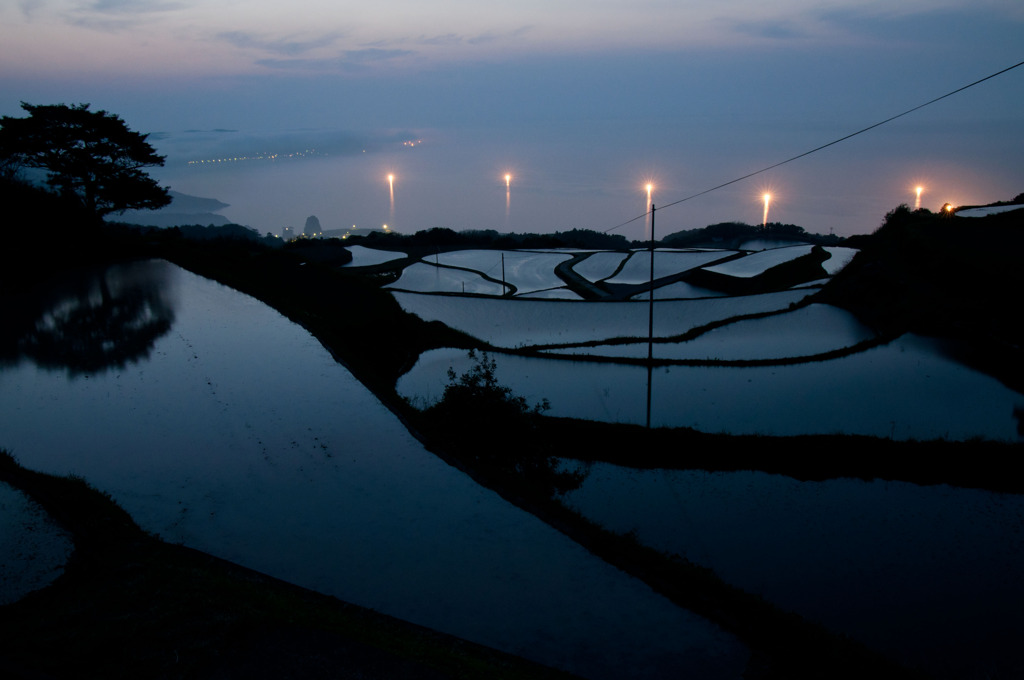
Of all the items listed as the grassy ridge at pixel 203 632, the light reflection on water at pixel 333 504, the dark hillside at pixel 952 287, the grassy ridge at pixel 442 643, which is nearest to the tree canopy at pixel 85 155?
the light reflection on water at pixel 333 504

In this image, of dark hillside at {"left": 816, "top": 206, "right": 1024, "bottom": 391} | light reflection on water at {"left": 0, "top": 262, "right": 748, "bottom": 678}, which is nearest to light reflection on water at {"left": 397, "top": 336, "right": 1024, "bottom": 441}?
dark hillside at {"left": 816, "top": 206, "right": 1024, "bottom": 391}

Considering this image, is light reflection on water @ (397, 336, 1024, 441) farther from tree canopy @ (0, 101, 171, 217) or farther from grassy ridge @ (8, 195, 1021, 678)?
tree canopy @ (0, 101, 171, 217)

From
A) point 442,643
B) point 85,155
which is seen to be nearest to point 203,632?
point 442,643

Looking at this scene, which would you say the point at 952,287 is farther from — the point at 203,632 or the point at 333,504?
the point at 203,632

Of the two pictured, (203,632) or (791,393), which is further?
(791,393)

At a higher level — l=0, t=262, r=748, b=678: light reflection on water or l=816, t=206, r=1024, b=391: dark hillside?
l=816, t=206, r=1024, b=391: dark hillside

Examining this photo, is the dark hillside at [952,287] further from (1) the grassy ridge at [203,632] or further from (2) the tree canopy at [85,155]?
(2) the tree canopy at [85,155]
